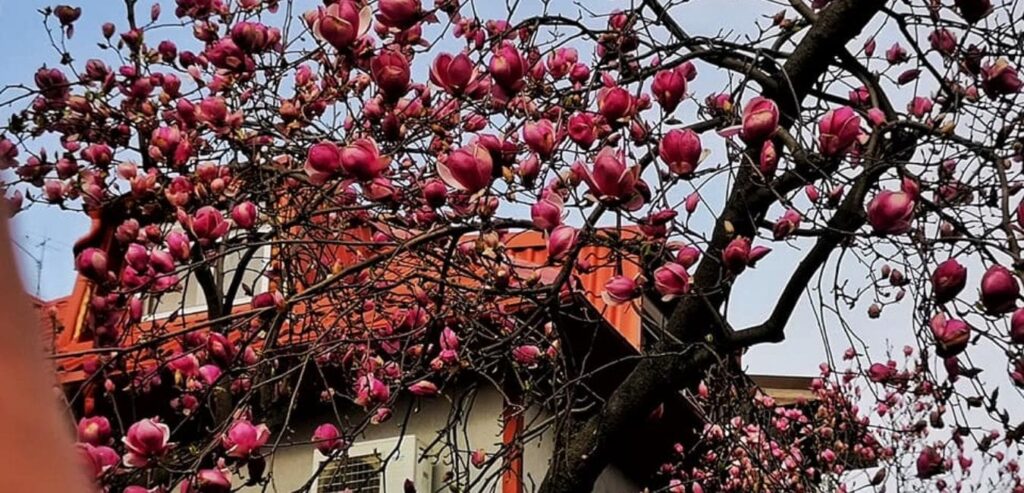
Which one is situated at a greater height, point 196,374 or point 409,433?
point 409,433

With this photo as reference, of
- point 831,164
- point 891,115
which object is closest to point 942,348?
point 831,164

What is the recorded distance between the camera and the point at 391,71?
2.27 metres

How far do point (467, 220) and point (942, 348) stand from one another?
113 centimetres

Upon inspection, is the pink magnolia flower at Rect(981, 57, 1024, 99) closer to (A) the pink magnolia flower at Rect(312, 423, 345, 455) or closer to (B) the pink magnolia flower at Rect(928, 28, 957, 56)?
(B) the pink magnolia flower at Rect(928, 28, 957, 56)

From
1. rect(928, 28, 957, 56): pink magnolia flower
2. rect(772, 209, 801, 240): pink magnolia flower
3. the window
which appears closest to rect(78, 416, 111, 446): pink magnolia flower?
rect(772, 209, 801, 240): pink magnolia flower

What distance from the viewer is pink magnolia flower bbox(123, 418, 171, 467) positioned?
247 cm

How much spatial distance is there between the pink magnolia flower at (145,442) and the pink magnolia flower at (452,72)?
3.18ft

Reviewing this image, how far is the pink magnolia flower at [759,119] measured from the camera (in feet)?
7.39

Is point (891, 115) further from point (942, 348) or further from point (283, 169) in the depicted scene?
point (283, 169)

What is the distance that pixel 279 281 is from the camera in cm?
442

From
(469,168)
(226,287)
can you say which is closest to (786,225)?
(469,168)

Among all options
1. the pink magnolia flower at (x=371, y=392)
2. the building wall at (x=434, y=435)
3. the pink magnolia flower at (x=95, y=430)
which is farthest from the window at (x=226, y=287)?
the pink magnolia flower at (x=95, y=430)

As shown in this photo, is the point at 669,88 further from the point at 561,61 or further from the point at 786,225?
the point at 561,61

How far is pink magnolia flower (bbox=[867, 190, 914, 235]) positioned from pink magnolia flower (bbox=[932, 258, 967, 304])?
4.6 inches
